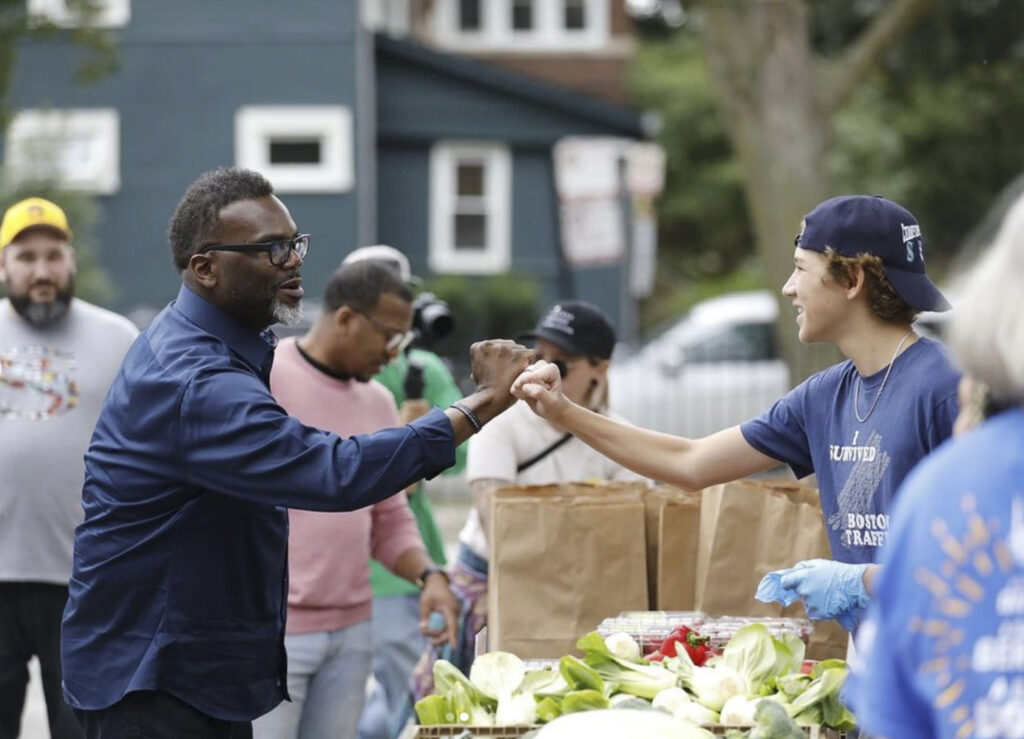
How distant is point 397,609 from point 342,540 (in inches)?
47.7

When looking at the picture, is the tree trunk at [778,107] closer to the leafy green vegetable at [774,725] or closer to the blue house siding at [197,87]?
the leafy green vegetable at [774,725]

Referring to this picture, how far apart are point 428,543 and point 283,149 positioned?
17.5 metres

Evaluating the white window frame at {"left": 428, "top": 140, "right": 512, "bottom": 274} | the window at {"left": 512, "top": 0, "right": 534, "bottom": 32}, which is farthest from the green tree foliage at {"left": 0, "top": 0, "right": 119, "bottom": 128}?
the window at {"left": 512, "top": 0, "right": 534, "bottom": 32}

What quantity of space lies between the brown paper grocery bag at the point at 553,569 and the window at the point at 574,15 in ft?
76.7

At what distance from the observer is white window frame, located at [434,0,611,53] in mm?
26703

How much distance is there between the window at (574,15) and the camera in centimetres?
2717

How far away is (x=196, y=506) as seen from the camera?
11.6ft

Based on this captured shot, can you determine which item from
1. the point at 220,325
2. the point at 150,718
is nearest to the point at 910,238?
the point at 220,325

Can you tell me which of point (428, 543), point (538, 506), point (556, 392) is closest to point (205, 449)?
point (556, 392)

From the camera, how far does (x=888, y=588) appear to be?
224 cm

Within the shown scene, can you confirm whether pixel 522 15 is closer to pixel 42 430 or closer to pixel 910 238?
pixel 42 430

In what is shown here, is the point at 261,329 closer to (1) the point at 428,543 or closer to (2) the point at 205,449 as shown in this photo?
(2) the point at 205,449

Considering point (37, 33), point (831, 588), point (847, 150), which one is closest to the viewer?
point (831, 588)

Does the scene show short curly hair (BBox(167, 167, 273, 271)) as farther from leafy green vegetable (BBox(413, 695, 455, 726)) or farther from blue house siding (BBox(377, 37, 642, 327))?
blue house siding (BBox(377, 37, 642, 327))
